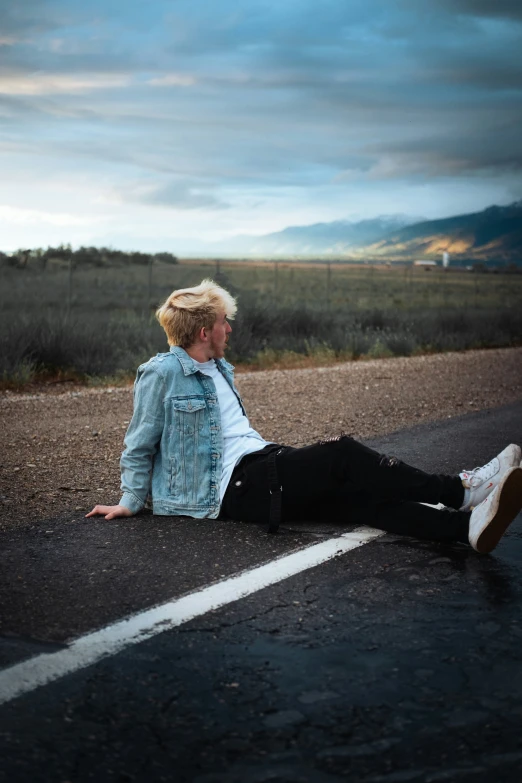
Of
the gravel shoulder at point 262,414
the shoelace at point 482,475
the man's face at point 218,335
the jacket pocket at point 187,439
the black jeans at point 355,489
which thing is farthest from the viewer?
the gravel shoulder at point 262,414

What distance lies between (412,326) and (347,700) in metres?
20.0

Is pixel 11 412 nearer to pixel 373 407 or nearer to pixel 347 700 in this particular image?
pixel 373 407

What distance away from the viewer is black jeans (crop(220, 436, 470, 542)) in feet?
15.5

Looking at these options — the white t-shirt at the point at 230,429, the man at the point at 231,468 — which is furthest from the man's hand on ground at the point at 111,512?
the white t-shirt at the point at 230,429

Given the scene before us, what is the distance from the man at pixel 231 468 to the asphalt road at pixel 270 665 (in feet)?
0.51

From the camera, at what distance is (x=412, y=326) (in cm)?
2253

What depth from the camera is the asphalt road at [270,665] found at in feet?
8.71

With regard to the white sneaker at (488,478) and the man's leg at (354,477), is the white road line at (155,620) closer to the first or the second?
the man's leg at (354,477)

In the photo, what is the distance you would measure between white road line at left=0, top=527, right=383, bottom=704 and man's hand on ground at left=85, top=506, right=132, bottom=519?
1055mm

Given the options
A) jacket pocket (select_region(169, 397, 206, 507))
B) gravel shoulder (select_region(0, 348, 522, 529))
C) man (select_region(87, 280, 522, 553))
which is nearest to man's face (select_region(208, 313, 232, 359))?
man (select_region(87, 280, 522, 553))

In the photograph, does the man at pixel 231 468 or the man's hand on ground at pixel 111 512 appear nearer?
the man at pixel 231 468

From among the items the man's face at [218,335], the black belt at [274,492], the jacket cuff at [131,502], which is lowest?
the jacket cuff at [131,502]

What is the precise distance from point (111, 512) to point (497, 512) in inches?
80.4

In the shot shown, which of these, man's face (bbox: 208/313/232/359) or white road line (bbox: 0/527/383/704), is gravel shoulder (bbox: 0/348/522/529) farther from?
white road line (bbox: 0/527/383/704)
